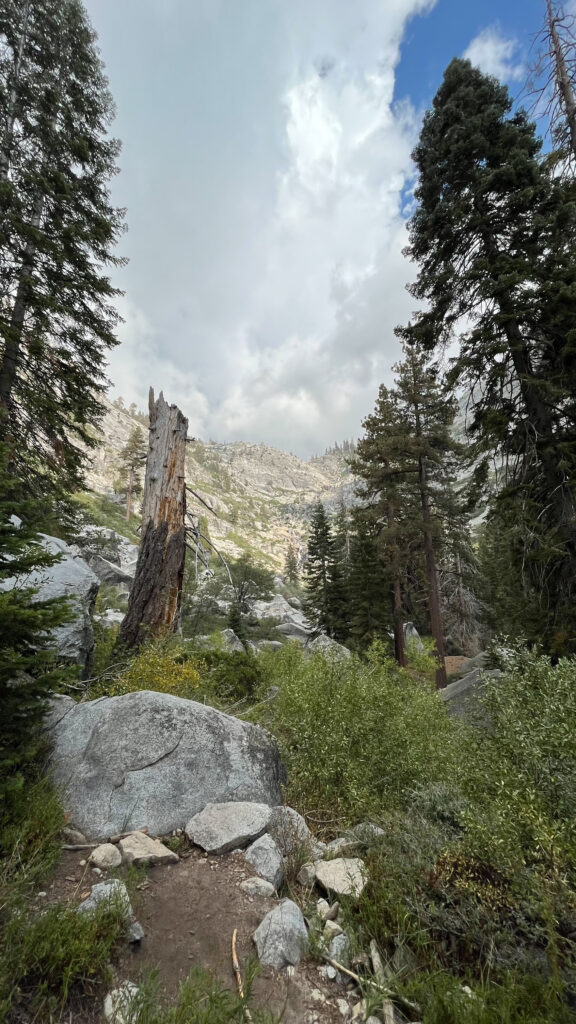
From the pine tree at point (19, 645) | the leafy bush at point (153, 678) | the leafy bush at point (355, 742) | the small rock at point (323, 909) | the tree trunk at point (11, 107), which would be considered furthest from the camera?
the tree trunk at point (11, 107)

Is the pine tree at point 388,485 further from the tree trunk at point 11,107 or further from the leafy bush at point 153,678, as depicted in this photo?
the tree trunk at point 11,107

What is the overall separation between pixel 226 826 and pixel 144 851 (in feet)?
2.36

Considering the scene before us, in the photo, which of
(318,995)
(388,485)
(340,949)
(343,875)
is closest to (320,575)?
(388,485)

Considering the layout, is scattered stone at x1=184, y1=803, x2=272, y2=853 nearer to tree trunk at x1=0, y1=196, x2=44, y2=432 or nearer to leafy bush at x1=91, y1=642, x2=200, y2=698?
leafy bush at x1=91, y1=642, x2=200, y2=698

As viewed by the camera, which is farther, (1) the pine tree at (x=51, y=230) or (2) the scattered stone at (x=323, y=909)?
(1) the pine tree at (x=51, y=230)

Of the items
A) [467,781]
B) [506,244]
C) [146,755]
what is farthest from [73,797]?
[506,244]

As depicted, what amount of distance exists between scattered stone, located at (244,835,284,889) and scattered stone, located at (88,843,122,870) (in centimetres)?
107

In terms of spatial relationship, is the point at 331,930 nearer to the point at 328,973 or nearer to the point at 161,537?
the point at 328,973

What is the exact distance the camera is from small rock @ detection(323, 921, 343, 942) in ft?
8.57

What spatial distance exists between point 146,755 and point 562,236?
504 inches

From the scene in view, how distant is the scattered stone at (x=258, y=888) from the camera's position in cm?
302

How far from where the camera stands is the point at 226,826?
11.6 feet

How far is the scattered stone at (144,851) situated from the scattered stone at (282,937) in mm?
1006

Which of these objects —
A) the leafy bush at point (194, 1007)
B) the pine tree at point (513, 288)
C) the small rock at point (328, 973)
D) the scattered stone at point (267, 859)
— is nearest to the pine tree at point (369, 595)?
the pine tree at point (513, 288)
